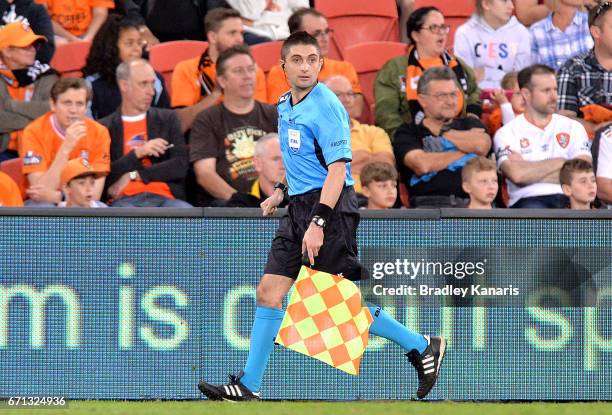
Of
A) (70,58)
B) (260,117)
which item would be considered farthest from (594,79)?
(70,58)

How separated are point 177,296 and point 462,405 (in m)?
1.88

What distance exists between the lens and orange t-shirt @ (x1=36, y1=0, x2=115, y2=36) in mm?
11320

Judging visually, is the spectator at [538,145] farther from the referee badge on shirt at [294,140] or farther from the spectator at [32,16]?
the spectator at [32,16]

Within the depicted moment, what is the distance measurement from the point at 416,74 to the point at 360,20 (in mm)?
2046

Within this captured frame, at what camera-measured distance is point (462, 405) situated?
697cm

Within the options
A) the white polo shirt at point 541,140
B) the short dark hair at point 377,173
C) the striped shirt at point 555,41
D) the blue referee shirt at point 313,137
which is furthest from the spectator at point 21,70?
the striped shirt at point 555,41

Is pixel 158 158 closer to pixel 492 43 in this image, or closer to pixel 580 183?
pixel 580 183

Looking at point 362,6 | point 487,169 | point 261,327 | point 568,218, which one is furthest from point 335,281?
point 362,6

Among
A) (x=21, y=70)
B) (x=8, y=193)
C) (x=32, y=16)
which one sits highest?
(x=32, y=16)

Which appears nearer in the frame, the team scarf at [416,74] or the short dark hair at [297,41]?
the short dark hair at [297,41]

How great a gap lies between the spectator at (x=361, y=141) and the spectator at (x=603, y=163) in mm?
1642

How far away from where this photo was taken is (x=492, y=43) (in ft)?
37.2

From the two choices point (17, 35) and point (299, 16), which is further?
point (299, 16)

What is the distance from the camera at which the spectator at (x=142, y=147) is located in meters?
9.16
